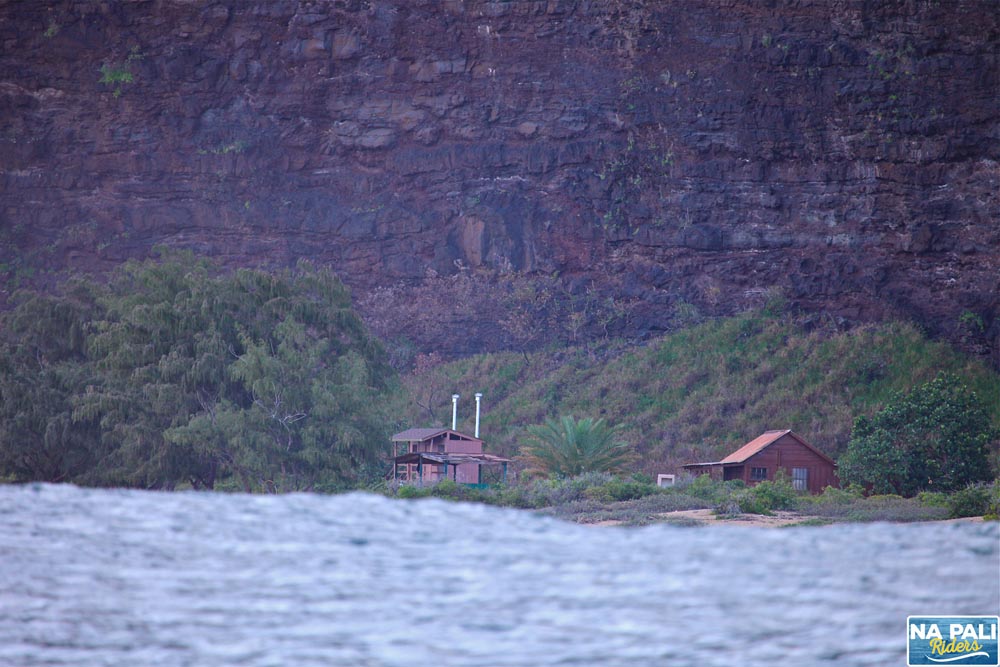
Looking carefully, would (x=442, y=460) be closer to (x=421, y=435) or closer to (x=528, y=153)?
(x=421, y=435)

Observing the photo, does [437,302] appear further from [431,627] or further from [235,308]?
[431,627]

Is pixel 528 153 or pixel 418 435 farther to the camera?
pixel 528 153

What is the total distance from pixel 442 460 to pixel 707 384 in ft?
54.4

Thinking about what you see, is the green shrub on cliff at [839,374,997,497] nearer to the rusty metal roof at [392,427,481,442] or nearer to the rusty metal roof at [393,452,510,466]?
the rusty metal roof at [393,452,510,466]

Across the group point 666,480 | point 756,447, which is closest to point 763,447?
point 756,447

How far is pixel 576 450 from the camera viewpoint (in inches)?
1411

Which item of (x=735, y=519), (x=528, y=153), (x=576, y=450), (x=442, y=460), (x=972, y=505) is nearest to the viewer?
(x=972, y=505)

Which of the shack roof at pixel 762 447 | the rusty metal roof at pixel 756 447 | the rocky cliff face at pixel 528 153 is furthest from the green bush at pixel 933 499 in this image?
the rocky cliff face at pixel 528 153

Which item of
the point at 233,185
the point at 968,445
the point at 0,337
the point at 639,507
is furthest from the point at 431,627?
the point at 233,185

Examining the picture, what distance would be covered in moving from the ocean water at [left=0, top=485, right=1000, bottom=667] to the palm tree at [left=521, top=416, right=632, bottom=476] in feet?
86.3

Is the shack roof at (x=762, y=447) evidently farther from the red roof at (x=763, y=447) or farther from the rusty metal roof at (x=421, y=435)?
the rusty metal roof at (x=421, y=435)

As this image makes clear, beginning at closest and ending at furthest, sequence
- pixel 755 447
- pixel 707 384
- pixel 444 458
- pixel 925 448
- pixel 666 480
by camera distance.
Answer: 1. pixel 925 448
2. pixel 444 458
3. pixel 755 447
4. pixel 666 480
5. pixel 707 384

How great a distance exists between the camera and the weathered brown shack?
33.8 m

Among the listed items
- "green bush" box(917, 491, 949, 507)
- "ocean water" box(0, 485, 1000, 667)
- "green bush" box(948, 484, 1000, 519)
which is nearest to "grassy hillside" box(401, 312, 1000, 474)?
"green bush" box(917, 491, 949, 507)
